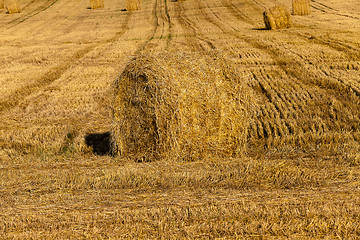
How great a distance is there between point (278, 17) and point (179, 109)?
1581 cm

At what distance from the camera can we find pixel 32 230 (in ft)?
13.1

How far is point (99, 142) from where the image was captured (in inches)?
277

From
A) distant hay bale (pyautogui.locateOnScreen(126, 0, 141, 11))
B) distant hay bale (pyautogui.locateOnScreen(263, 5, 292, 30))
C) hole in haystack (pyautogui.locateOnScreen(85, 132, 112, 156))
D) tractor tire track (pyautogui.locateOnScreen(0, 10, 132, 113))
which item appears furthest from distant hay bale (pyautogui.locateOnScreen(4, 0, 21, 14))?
hole in haystack (pyautogui.locateOnScreen(85, 132, 112, 156))

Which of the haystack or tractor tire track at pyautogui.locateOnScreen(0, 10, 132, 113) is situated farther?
tractor tire track at pyautogui.locateOnScreen(0, 10, 132, 113)

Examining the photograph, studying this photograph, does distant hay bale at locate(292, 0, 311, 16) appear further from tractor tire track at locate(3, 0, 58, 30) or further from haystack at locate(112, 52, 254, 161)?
haystack at locate(112, 52, 254, 161)

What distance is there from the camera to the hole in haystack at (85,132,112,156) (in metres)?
6.65

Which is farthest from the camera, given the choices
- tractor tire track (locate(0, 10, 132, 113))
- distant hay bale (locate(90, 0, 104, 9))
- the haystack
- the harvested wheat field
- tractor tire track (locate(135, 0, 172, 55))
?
distant hay bale (locate(90, 0, 104, 9))

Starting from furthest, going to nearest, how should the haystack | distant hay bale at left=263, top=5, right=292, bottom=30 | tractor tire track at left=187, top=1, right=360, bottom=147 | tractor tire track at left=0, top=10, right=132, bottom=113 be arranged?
distant hay bale at left=263, top=5, right=292, bottom=30 < tractor tire track at left=0, top=10, right=132, bottom=113 < tractor tire track at left=187, top=1, right=360, bottom=147 < the haystack

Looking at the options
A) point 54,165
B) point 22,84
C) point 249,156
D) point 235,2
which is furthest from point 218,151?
point 235,2

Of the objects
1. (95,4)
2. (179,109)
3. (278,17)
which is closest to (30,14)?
(95,4)

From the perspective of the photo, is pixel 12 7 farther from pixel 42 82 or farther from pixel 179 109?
pixel 179 109

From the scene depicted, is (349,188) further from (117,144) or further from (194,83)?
(117,144)

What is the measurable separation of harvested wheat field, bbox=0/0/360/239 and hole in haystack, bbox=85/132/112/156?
0.11 feet

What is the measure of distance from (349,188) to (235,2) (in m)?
28.3
